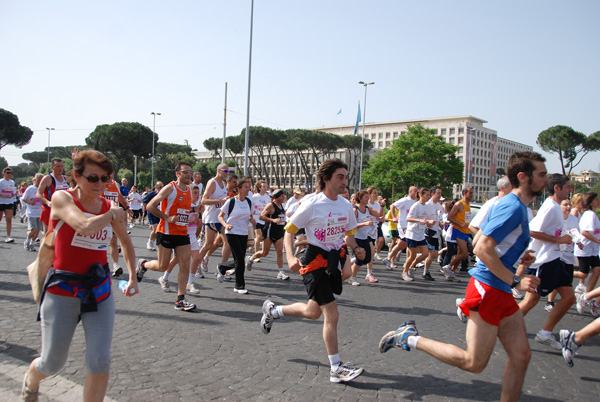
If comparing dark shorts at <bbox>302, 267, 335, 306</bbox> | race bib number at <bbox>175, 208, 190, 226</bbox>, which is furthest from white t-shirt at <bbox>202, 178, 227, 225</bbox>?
dark shorts at <bbox>302, 267, 335, 306</bbox>

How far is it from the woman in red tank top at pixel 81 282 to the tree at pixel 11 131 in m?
73.1

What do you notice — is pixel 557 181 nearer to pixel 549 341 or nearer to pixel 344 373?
pixel 549 341

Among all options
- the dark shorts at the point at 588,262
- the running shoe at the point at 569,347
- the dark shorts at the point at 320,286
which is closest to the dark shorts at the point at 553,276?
the running shoe at the point at 569,347

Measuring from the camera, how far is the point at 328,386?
375 centimetres

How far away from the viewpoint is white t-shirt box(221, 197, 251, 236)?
762cm

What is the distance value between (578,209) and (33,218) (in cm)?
1229

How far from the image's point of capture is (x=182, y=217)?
251 inches

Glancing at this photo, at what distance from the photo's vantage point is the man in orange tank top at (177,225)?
6.18m

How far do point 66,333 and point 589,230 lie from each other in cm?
729

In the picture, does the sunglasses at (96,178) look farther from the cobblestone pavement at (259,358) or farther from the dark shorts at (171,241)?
the dark shorts at (171,241)

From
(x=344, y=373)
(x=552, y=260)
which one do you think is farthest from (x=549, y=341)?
(x=344, y=373)

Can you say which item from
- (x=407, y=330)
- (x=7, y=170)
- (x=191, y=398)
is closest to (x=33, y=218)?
(x=7, y=170)

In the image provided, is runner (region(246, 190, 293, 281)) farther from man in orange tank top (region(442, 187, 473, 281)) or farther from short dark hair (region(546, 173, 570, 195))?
short dark hair (region(546, 173, 570, 195))

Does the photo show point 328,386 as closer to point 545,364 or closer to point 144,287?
point 545,364
